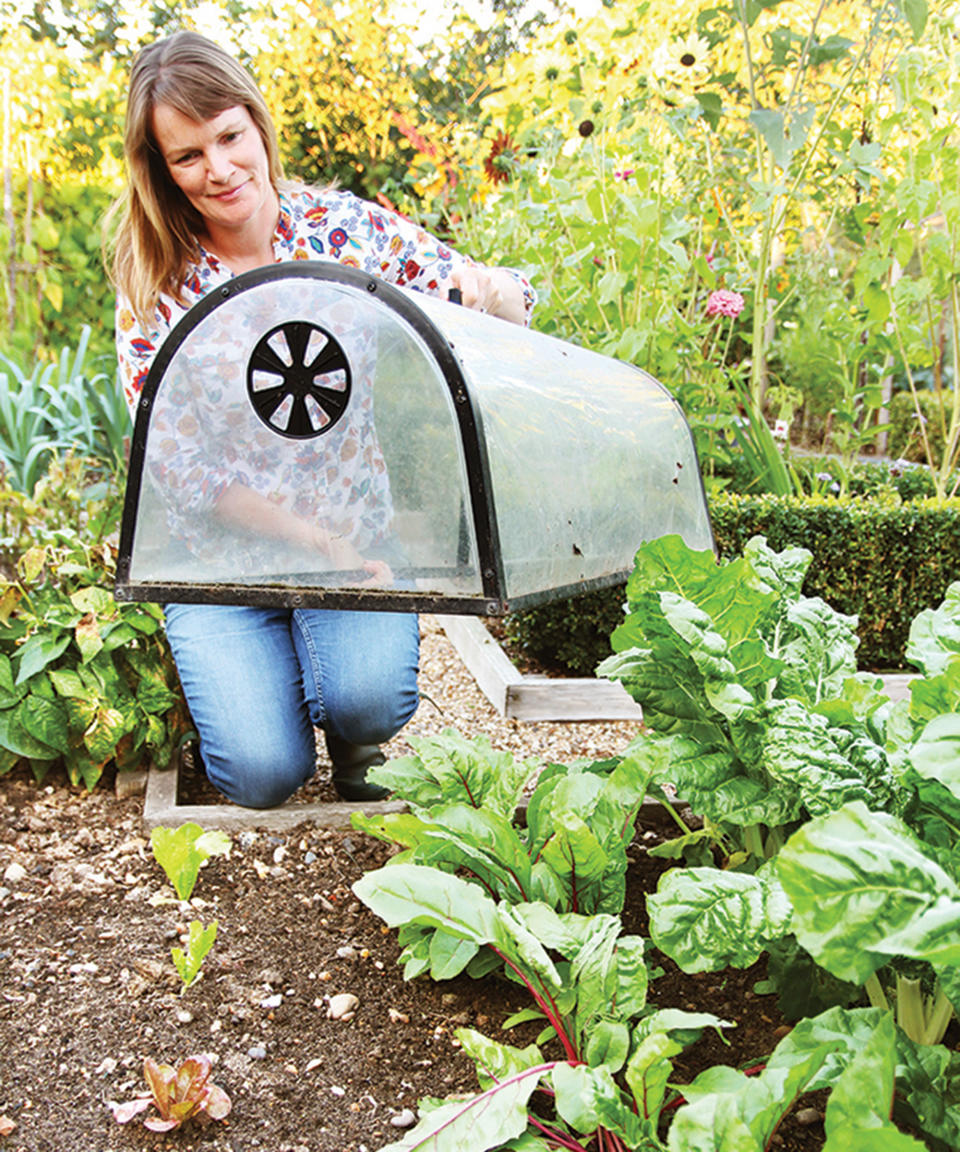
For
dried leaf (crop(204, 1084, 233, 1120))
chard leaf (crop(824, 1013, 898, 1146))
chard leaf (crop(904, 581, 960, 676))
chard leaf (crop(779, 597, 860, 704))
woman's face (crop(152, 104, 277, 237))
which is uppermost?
woman's face (crop(152, 104, 277, 237))

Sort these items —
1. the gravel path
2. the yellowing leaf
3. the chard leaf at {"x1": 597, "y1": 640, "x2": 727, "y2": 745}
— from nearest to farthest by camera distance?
the chard leaf at {"x1": 597, "y1": 640, "x2": 727, "y2": 745} → the yellowing leaf → the gravel path

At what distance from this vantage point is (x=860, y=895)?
0.68m

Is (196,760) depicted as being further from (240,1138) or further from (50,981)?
(240,1138)

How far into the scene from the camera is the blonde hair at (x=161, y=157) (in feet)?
5.78

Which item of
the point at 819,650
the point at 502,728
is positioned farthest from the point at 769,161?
the point at 819,650

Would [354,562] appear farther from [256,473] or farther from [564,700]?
[564,700]

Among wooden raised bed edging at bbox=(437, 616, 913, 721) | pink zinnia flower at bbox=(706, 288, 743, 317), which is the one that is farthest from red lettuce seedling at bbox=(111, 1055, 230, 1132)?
pink zinnia flower at bbox=(706, 288, 743, 317)

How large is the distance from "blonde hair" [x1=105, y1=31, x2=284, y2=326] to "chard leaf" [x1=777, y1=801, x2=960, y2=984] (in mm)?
1657

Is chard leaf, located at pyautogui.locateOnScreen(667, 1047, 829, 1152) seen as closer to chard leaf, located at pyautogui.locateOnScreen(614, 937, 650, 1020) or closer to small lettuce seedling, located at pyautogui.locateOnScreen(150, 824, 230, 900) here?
chard leaf, located at pyautogui.locateOnScreen(614, 937, 650, 1020)

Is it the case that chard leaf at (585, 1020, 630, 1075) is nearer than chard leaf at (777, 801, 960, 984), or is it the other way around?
chard leaf at (777, 801, 960, 984)

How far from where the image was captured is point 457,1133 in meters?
0.92

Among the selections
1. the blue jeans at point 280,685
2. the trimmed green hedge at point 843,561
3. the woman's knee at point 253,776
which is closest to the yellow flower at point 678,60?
the trimmed green hedge at point 843,561

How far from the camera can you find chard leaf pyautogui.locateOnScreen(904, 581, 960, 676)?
3.55 ft

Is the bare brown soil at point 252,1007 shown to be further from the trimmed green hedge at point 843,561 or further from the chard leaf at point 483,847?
the trimmed green hedge at point 843,561
